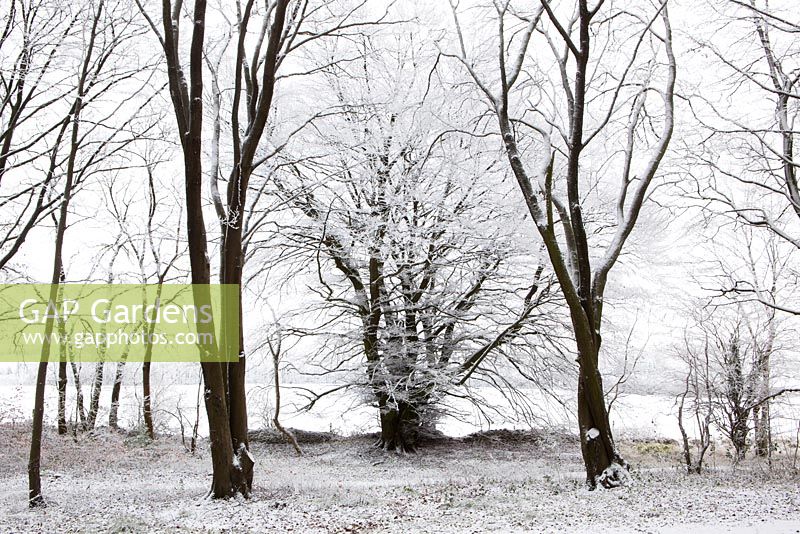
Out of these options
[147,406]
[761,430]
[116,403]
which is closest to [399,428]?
[147,406]

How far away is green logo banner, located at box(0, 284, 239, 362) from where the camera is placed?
1302 cm

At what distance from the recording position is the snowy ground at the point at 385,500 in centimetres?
557

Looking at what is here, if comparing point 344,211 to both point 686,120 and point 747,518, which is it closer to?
point 686,120

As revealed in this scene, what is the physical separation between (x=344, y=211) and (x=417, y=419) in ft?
17.8

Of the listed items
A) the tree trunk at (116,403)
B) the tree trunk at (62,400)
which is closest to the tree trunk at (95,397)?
the tree trunk at (116,403)

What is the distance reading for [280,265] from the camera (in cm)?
1380

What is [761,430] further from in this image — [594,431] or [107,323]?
[107,323]

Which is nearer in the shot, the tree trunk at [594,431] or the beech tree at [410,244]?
the tree trunk at [594,431]

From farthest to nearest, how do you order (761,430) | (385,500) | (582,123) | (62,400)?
(62,400) → (761,430) → (582,123) → (385,500)

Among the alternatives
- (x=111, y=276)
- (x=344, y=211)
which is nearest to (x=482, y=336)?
(x=344, y=211)

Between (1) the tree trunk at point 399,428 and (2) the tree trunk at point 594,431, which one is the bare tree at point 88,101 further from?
(1) the tree trunk at point 399,428

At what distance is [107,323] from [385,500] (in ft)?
42.1

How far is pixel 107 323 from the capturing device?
1680 cm

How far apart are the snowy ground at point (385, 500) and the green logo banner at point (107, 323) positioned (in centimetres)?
286
